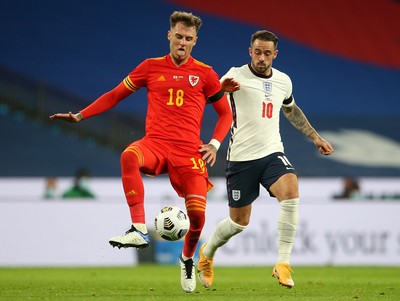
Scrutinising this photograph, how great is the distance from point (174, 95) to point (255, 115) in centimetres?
107

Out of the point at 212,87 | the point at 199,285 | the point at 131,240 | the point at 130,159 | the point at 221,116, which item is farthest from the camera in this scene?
the point at 199,285

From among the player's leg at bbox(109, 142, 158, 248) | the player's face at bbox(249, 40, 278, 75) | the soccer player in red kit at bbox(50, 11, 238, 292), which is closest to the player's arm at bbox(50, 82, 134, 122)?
the soccer player in red kit at bbox(50, 11, 238, 292)

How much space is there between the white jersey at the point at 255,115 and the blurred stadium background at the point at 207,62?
1398cm

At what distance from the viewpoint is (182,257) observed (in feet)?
29.2

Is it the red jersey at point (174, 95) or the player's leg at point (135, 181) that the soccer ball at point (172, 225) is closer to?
the player's leg at point (135, 181)

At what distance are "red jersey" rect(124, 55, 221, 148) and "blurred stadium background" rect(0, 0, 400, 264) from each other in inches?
575

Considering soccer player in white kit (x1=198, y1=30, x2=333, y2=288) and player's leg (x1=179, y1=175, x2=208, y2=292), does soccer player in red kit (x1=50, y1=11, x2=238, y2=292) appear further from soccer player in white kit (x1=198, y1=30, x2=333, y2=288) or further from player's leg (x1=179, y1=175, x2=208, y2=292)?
soccer player in white kit (x1=198, y1=30, x2=333, y2=288)

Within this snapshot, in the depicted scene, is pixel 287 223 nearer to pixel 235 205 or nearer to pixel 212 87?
pixel 235 205

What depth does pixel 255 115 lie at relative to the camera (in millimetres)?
9148

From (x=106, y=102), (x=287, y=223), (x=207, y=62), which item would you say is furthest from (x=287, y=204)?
(x=207, y=62)

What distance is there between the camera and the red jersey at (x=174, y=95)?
8.38 metres

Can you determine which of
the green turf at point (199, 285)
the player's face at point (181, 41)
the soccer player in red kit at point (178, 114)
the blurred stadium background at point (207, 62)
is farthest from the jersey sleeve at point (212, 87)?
the blurred stadium background at point (207, 62)

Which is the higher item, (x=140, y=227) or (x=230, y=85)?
(x=230, y=85)

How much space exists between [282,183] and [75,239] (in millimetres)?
7293
